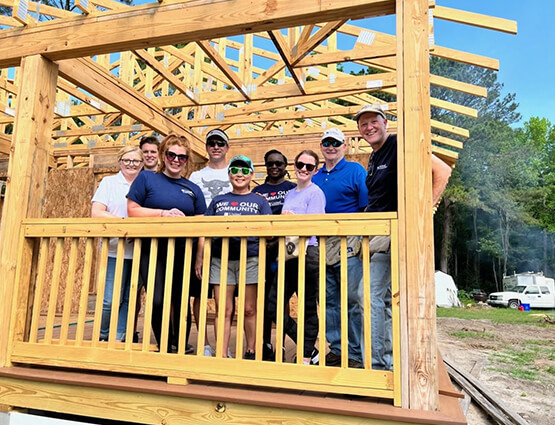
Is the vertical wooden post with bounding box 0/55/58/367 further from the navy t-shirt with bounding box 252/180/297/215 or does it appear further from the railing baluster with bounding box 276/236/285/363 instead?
the railing baluster with bounding box 276/236/285/363

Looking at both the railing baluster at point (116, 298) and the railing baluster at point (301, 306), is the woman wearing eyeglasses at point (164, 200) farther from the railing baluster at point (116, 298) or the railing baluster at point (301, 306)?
the railing baluster at point (301, 306)

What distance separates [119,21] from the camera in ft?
9.34

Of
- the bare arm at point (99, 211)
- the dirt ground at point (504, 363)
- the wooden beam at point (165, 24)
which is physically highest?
the wooden beam at point (165, 24)

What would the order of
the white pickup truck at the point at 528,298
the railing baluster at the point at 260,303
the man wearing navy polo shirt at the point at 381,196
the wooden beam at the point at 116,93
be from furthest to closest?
the white pickup truck at the point at 528,298 < the wooden beam at the point at 116,93 < the man wearing navy polo shirt at the point at 381,196 < the railing baluster at the point at 260,303

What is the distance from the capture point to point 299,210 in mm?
2783

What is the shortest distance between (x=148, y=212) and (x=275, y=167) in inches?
38.7

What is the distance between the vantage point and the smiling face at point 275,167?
10.3ft

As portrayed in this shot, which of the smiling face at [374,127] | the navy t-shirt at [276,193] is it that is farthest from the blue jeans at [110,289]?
the smiling face at [374,127]

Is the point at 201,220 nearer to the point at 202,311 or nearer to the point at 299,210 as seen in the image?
the point at 202,311

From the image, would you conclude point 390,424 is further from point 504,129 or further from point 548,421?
point 504,129

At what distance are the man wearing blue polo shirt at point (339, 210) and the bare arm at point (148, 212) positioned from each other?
100 cm

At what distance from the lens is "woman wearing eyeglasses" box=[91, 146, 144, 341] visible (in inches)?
120

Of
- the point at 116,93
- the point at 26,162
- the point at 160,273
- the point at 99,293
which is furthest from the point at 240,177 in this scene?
A: the point at 116,93

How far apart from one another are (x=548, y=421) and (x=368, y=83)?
413 cm
